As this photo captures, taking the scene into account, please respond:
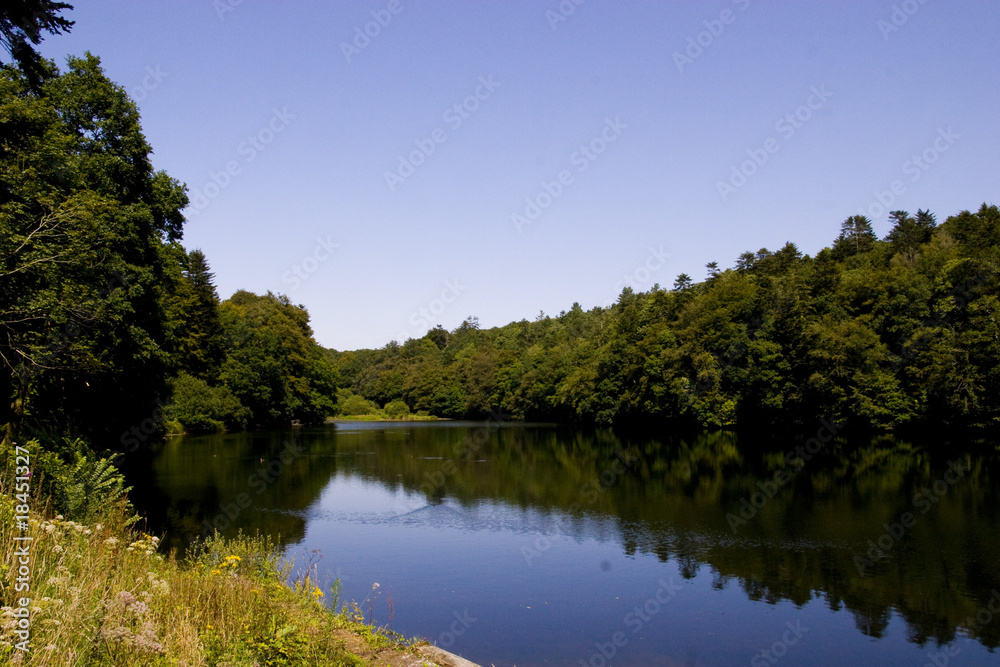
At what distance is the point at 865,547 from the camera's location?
16.8m

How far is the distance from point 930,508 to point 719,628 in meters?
13.8

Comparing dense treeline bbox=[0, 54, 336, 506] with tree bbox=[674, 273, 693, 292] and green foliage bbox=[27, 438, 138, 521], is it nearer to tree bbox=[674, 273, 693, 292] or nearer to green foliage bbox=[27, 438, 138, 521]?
green foliage bbox=[27, 438, 138, 521]

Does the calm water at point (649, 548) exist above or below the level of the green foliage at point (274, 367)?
below

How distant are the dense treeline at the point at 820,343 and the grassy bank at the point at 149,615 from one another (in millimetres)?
46272

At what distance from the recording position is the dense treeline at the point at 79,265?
1189 centimetres

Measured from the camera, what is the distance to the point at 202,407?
60.1 metres

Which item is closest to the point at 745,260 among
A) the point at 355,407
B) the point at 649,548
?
the point at 355,407

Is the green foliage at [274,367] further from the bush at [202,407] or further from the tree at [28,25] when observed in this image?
the tree at [28,25]

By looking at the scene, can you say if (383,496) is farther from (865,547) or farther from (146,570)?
(146,570)

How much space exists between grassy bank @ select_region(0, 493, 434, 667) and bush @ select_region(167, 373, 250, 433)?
52835 millimetres

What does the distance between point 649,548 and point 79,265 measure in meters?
14.5

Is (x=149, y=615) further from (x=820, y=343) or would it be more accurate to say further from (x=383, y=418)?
(x=383, y=418)

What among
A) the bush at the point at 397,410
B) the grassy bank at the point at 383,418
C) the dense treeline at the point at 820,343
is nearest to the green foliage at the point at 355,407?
the grassy bank at the point at 383,418

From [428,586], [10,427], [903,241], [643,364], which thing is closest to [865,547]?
[428,586]
